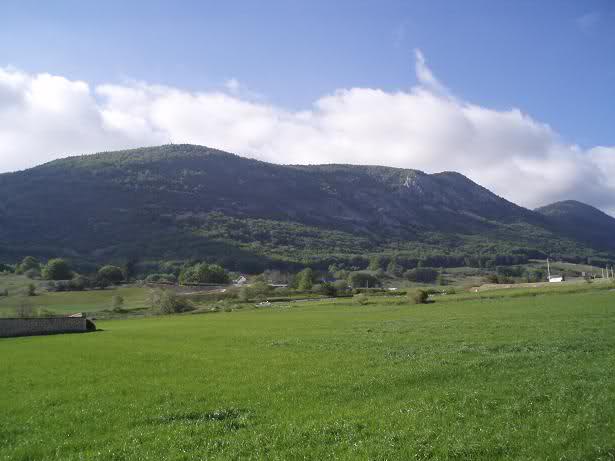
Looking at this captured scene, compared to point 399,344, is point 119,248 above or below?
above

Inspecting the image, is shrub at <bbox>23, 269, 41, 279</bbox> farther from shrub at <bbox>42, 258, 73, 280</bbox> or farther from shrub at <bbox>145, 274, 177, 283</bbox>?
shrub at <bbox>145, 274, 177, 283</bbox>

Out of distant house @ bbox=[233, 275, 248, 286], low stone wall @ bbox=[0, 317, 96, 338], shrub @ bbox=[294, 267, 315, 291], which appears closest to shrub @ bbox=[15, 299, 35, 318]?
low stone wall @ bbox=[0, 317, 96, 338]

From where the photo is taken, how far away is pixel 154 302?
108 metres

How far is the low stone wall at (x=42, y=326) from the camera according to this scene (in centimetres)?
5825

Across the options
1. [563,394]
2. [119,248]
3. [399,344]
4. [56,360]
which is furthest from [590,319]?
[119,248]

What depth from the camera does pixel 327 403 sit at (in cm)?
1584

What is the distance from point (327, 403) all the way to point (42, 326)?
5785cm

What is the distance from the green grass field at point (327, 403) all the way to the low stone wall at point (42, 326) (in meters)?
33.0

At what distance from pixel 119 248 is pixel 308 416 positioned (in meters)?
191

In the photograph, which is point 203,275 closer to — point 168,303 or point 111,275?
point 111,275

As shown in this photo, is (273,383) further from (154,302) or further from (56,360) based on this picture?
(154,302)

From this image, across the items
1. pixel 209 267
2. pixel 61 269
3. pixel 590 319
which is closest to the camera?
pixel 590 319

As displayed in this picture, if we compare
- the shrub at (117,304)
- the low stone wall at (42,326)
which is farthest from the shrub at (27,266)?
the low stone wall at (42,326)

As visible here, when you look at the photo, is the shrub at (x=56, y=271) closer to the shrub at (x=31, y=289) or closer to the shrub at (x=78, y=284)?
the shrub at (x=78, y=284)
